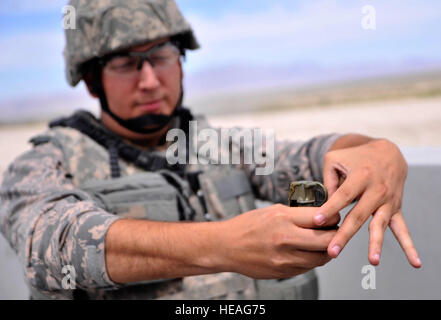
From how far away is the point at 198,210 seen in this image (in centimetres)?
213

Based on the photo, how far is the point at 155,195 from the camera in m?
1.94

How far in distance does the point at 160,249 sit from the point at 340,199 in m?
0.51

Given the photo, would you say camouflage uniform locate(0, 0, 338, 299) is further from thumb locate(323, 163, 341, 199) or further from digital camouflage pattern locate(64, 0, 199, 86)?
thumb locate(323, 163, 341, 199)

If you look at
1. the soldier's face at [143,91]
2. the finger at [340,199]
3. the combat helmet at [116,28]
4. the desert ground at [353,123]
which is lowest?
the desert ground at [353,123]

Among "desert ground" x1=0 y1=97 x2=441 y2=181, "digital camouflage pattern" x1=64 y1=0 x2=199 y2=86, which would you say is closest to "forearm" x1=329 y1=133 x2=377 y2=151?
"digital camouflage pattern" x1=64 y1=0 x2=199 y2=86

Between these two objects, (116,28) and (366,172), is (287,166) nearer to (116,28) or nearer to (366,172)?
(366,172)

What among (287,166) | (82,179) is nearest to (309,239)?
(287,166)

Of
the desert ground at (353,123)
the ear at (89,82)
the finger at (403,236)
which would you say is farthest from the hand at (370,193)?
the desert ground at (353,123)

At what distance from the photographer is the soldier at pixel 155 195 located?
4.02ft

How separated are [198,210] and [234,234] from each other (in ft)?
3.00

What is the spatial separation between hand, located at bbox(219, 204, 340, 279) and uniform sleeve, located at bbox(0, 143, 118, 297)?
0.43m

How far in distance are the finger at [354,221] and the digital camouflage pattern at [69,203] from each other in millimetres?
656

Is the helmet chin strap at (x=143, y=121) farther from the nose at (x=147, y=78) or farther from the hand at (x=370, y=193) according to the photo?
the hand at (x=370, y=193)

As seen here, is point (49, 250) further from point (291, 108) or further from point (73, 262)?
point (291, 108)
